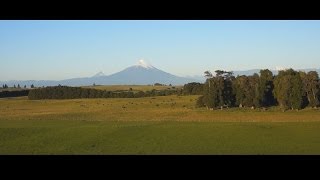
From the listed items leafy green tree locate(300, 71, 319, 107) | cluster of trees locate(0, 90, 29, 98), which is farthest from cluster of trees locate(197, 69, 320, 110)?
cluster of trees locate(0, 90, 29, 98)

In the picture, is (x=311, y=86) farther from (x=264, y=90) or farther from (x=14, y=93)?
(x=14, y=93)

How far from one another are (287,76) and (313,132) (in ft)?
58.1

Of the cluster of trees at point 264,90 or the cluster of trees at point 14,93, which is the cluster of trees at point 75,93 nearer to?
the cluster of trees at point 14,93

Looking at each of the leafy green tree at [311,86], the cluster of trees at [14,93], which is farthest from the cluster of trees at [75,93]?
the leafy green tree at [311,86]

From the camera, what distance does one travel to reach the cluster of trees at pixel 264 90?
35375 mm

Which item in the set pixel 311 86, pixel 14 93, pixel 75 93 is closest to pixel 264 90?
pixel 311 86

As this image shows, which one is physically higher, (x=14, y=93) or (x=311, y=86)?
(x=311, y=86)

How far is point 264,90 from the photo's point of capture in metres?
37.2

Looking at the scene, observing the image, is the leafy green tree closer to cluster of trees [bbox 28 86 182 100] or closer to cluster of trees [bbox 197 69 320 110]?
cluster of trees [bbox 197 69 320 110]

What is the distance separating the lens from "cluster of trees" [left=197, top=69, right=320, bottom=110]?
35.4 metres

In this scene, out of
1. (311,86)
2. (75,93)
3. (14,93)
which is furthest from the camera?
(14,93)
